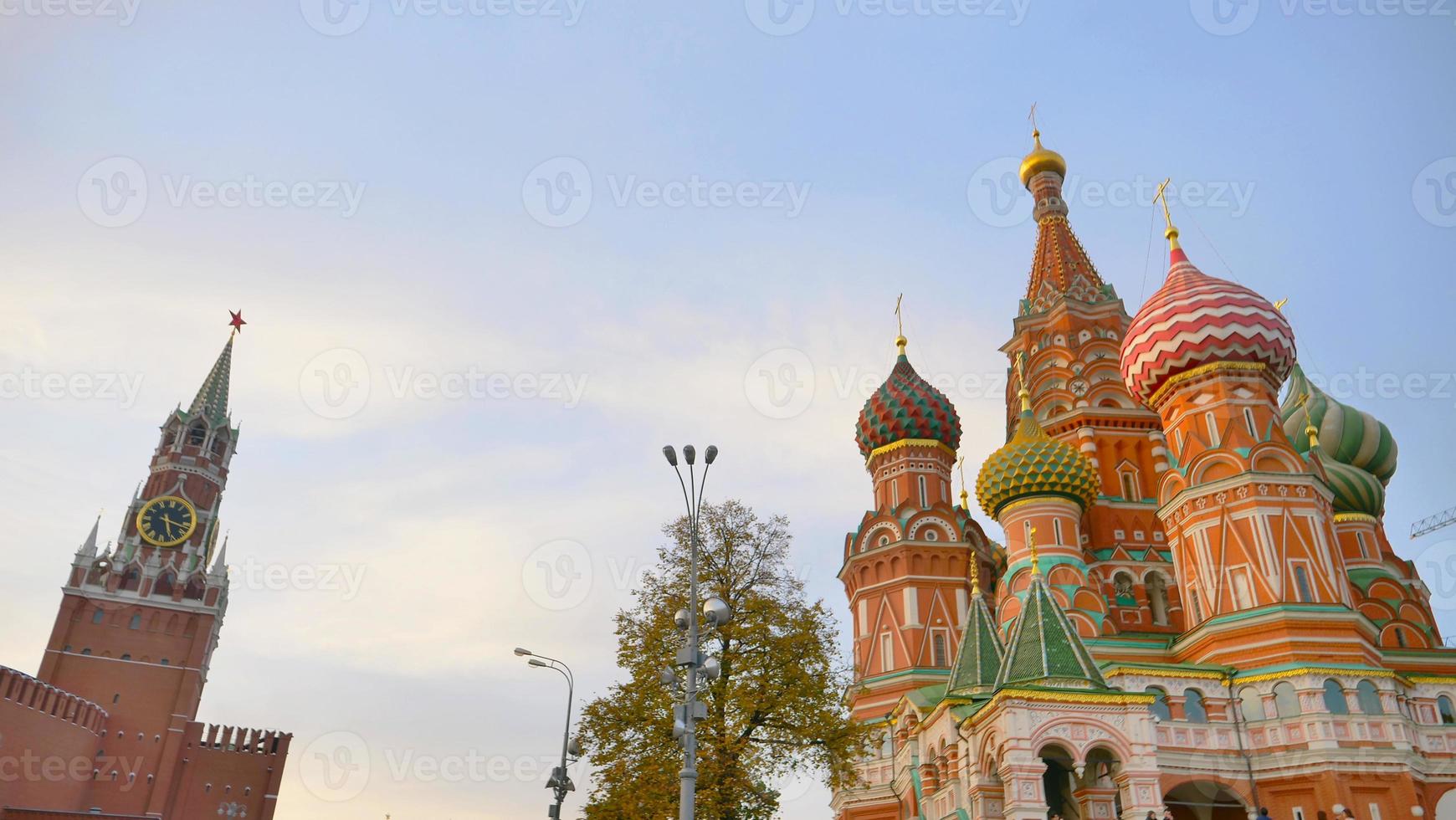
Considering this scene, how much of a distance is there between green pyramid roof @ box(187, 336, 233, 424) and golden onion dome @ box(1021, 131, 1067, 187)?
180ft

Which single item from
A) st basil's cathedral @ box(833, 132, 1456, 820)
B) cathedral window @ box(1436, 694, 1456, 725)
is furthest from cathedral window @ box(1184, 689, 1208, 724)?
cathedral window @ box(1436, 694, 1456, 725)

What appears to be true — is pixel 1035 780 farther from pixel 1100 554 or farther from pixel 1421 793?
pixel 1100 554

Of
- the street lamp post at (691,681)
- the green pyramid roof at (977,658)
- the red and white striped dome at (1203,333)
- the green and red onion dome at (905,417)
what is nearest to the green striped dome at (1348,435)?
the red and white striped dome at (1203,333)

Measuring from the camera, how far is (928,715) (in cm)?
2400

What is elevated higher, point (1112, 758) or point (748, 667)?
point (748, 667)

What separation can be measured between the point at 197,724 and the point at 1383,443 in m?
59.0

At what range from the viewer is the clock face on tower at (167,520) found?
60906 millimetres

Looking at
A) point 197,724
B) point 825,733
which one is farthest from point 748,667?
point 197,724

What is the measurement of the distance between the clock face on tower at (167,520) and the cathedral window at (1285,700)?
5992cm

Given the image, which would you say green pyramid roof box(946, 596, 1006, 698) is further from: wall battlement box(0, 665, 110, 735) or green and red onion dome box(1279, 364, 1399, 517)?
wall battlement box(0, 665, 110, 735)

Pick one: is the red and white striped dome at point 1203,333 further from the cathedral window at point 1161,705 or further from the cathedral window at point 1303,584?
the cathedral window at point 1161,705

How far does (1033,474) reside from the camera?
2967 centimetres

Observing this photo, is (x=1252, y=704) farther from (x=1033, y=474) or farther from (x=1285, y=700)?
(x=1033, y=474)

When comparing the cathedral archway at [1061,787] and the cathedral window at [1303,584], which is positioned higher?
the cathedral window at [1303,584]
